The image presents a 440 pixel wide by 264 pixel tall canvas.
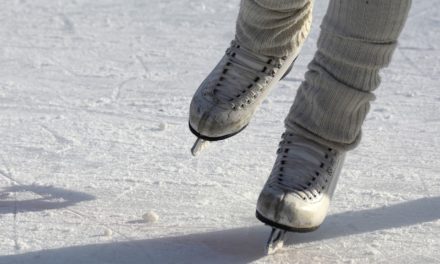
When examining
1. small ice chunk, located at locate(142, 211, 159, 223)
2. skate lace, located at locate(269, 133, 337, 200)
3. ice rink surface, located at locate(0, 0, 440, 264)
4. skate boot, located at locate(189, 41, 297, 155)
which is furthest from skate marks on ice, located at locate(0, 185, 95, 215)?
skate lace, located at locate(269, 133, 337, 200)

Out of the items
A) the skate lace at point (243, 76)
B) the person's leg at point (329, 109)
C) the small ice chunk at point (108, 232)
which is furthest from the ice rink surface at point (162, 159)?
the skate lace at point (243, 76)

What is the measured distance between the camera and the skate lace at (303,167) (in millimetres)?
1863

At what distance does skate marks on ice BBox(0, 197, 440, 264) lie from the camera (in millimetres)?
1819

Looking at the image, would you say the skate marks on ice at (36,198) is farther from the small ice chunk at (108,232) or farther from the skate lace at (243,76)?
the skate lace at (243,76)

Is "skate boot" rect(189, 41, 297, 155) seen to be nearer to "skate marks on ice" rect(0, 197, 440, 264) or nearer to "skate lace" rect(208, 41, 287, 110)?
"skate lace" rect(208, 41, 287, 110)

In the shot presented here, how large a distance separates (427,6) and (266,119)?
1.39m

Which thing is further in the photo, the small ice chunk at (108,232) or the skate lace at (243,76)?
the skate lace at (243,76)

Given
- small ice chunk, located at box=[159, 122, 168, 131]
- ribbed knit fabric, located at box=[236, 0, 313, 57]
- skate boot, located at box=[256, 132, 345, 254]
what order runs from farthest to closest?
small ice chunk, located at box=[159, 122, 168, 131]
ribbed knit fabric, located at box=[236, 0, 313, 57]
skate boot, located at box=[256, 132, 345, 254]

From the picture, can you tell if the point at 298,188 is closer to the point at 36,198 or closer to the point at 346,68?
the point at 346,68

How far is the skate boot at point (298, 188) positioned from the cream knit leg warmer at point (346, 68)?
3 centimetres

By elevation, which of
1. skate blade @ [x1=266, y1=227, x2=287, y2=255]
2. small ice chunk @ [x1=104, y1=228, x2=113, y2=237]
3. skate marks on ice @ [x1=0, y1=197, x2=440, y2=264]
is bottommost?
small ice chunk @ [x1=104, y1=228, x2=113, y2=237]

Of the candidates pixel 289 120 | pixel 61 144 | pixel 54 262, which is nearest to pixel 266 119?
pixel 61 144

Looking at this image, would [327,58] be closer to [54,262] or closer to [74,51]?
[54,262]

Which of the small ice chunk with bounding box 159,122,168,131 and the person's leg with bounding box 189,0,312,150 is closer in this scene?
the person's leg with bounding box 189,0,312,150
